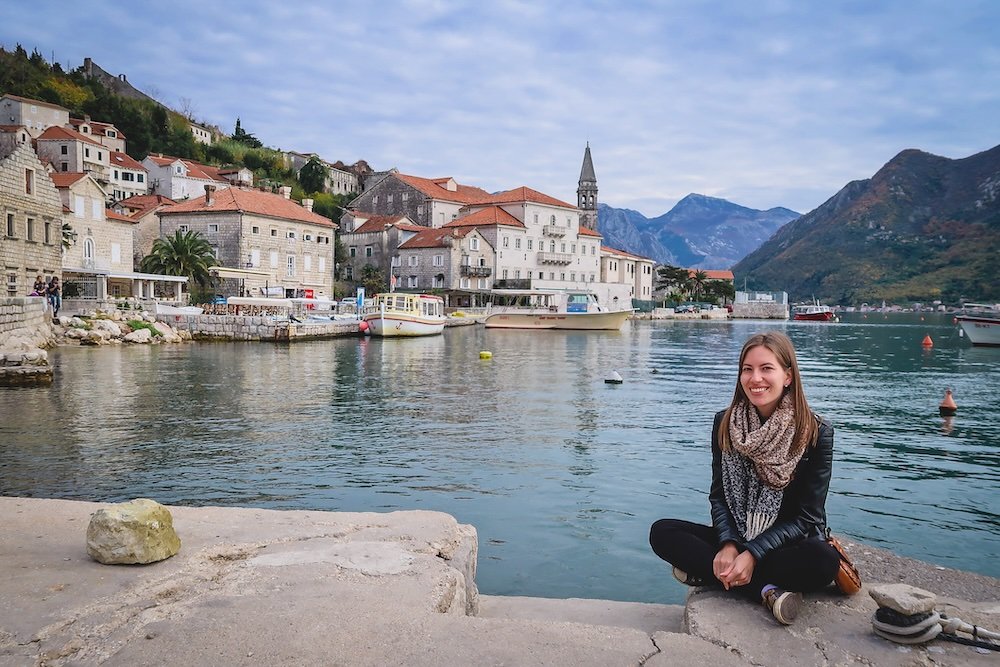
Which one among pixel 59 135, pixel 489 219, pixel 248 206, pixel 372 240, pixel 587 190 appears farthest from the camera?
pixel 587 190

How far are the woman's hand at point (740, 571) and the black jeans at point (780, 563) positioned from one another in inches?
1.8

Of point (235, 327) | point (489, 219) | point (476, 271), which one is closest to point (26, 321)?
point (235, 327)

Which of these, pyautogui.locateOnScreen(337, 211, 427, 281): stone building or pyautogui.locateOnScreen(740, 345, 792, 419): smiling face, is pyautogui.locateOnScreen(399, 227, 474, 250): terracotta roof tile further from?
pyautogui.locateOnScreen(740, 345, 792, 419): smiling face

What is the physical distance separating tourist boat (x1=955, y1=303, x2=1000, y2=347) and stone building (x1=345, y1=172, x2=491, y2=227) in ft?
167

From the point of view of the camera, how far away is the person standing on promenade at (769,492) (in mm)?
3564

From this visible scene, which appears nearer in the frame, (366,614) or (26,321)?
(366,614)

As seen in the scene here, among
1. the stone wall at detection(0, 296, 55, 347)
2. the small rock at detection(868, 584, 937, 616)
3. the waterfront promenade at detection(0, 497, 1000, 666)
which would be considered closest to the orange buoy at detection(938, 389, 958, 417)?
the waterfront promenade at detection(0, 497, 1000, 666)

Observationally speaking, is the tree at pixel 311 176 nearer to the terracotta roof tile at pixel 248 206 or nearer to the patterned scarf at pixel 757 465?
the terracotta roof tile at pixel 248 206

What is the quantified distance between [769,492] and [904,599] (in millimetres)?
792

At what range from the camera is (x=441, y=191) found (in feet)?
261

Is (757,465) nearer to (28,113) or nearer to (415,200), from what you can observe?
(415,200)

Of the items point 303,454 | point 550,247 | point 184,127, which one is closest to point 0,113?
point 184,127

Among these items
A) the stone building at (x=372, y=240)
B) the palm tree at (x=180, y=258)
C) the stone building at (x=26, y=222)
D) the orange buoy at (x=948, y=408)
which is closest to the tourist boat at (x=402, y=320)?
the palm tree at (x=180, y=258)

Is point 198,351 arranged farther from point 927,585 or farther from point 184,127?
point 184,127
